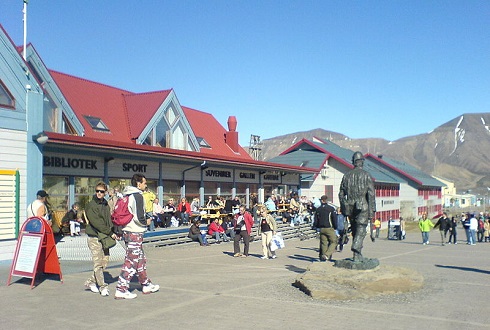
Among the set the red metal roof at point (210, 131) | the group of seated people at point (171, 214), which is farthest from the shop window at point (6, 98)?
the red metal roof at point (210, 131)

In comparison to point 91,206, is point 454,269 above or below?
below

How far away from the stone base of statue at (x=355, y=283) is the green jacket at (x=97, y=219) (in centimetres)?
367

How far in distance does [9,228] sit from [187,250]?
6.79m

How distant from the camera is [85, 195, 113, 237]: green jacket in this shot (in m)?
9.58

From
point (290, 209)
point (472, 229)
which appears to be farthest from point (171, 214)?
point (472, 229)

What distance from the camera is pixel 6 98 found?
13828 mm

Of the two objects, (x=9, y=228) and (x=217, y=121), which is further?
(x=217, y=121)

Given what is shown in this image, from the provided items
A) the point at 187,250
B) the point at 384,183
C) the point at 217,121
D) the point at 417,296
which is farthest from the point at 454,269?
the point at 384,183

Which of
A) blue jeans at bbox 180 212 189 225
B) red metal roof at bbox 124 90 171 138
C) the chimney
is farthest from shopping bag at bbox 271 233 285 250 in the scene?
the chimney

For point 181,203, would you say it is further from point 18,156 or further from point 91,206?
point 91,206

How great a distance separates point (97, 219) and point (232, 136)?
25.5m

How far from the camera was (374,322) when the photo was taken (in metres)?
7.79

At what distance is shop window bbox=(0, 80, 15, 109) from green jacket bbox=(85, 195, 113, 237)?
A: 561cm

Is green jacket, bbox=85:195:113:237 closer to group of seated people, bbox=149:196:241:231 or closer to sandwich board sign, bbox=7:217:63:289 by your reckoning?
sandwich board sign, bbox=7:217:63:289
